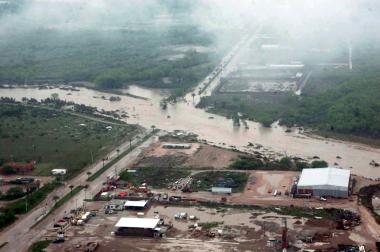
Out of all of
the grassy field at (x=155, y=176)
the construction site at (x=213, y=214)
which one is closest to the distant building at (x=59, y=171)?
the construction site at (x=213, y=214)

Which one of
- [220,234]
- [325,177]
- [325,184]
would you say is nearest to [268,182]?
[325,177]

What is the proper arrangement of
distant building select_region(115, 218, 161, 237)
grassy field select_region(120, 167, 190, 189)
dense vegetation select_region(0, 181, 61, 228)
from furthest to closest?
grassy field select_region(120, 167, 190, 189) < dense vegetation select_region(0, 181, 61, 228) < distant building select_region(115, 218, 161, 237)

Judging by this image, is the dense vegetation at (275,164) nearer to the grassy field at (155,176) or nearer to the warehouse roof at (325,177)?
the warehouse roof at (325,177)

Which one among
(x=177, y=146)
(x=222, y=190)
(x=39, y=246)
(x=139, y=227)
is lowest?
(x=39, y=246)

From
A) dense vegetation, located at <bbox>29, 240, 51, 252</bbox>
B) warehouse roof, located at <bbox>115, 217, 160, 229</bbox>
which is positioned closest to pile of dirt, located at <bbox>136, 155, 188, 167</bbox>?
warehouse roof, located at <bbox>115, 217, 160, 229</bbox>

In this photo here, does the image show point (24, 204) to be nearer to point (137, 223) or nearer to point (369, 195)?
point (137, 223)

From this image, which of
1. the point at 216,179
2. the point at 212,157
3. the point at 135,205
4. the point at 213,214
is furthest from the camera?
the point at 212,157

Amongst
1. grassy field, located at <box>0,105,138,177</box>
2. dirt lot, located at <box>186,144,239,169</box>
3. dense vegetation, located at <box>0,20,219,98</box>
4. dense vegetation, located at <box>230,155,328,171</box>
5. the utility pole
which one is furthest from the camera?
dense vegetation, located at <box>0,20,219,98</box>

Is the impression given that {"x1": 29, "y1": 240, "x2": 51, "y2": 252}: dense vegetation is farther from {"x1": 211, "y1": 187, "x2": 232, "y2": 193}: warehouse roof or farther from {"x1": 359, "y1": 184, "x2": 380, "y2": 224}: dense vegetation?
{"x1": 359, "y1": 184, "x2": 380, "y2": 224}: dense vegetation
